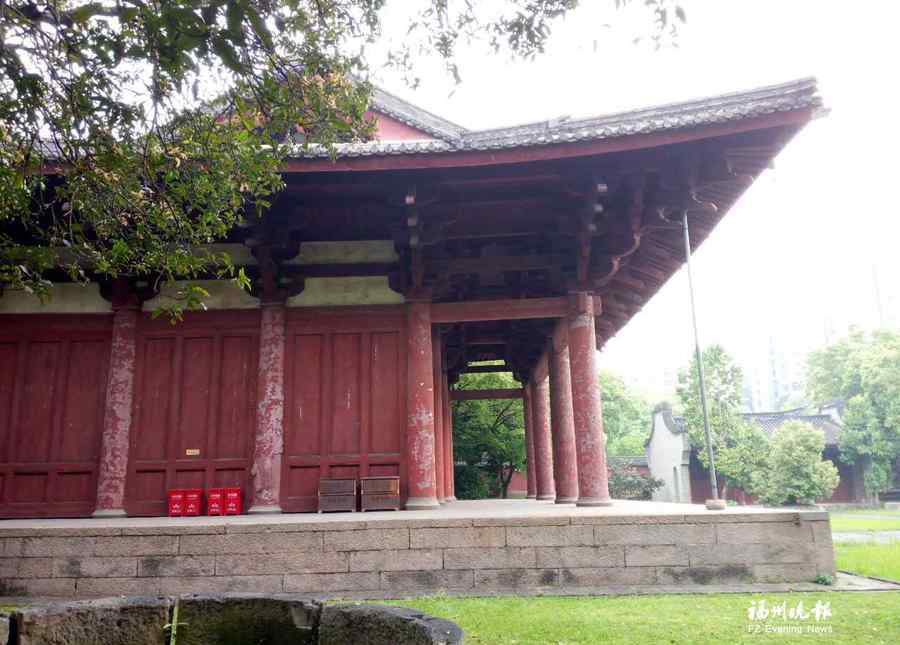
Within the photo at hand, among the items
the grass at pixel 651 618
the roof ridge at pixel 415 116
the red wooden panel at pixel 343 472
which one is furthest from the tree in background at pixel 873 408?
the red wooden panel at pixel 343 472

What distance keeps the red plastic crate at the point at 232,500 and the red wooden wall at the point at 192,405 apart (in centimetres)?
12

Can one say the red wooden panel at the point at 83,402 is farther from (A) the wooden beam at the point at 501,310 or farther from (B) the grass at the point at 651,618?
(B) the grass at the point at 651,618

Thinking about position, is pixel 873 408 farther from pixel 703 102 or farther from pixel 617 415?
pixel 703 102

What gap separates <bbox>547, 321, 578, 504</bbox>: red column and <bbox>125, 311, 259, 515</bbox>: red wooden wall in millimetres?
5855

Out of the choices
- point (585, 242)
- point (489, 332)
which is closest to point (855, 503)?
point (489, 332)

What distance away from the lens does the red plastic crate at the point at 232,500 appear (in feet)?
29.2

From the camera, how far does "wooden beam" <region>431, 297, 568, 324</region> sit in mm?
9430

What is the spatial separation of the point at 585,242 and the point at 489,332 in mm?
6066

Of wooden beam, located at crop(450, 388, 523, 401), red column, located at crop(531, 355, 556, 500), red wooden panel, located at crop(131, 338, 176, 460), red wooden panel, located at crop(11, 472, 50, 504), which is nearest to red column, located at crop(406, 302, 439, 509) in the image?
red wooden panel, located at crop(131, 338, 176, 460)

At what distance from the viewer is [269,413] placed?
29.7ft

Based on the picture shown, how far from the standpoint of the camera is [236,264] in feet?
32.4

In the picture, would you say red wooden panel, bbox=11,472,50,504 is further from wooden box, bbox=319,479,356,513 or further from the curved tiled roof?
the curved tiled roof

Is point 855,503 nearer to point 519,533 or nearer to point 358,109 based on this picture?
point 519,533

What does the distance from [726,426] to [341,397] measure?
25155mm
